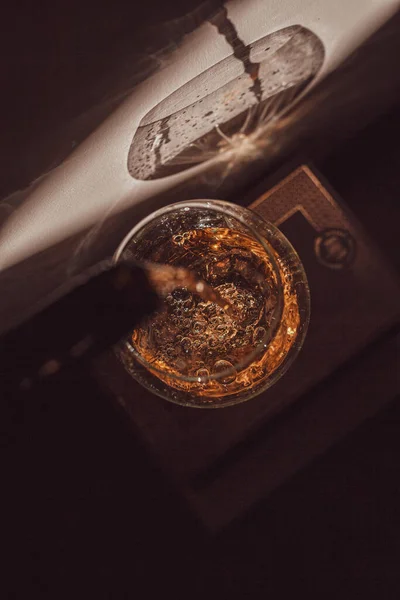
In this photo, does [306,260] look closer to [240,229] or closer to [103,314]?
[240,229]

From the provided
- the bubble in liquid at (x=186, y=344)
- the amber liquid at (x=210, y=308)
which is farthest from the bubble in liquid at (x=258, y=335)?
the bubble in liquid at (x=186, y=344)

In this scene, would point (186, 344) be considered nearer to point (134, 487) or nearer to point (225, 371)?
point (225, 371)

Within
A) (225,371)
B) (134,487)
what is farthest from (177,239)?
(134,487)

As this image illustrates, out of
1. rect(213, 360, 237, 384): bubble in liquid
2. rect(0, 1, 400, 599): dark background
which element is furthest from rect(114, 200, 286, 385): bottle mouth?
rect(0, 1, 400, 599): dark background

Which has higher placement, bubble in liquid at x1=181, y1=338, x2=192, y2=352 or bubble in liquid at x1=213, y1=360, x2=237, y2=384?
bubble in liquid at x1=181, y1=338, x2=192, y2=352

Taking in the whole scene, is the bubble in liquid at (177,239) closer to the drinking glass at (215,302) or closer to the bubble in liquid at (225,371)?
the drinking glass at (215,302)

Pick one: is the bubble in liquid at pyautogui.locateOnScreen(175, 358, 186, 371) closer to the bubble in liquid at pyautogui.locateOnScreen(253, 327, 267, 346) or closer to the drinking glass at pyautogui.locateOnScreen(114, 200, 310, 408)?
the drinking glass at pyautogui.locateOnScreen(114, 200, 310, 408)

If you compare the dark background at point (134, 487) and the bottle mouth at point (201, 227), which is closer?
the bottle mouth at point (201, 227)
